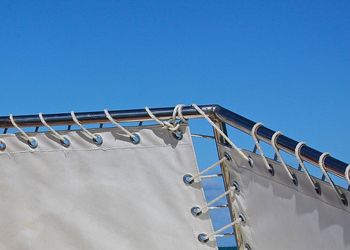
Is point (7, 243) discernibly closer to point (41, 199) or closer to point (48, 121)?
point (41, 199)

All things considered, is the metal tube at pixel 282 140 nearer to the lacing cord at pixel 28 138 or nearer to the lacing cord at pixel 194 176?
the lacing cord at pixel 194 176

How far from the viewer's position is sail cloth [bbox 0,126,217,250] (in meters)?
2.41

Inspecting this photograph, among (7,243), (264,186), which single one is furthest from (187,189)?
(7,243)

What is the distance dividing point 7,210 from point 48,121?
36cm

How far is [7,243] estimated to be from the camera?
2.50 meters

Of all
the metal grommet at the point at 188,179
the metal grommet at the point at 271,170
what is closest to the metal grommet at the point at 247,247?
the metal grommet at the point at 188,179

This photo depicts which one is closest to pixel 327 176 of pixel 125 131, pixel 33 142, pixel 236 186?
pixel 236 186

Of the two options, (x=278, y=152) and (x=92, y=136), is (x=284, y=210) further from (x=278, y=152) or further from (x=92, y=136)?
(x=92, y=136)

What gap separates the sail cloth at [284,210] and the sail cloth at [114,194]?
7.3 inches

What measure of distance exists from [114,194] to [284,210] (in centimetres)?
65

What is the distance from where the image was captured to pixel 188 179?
7.88ft

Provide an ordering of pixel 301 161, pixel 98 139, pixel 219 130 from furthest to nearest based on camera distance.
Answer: pixel 98 139, pixel 219 130, pixel 301 161

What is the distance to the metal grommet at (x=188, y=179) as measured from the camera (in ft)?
7.88

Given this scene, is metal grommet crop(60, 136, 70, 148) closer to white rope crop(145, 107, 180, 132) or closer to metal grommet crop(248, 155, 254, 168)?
white rope crop(145, 107, 180, 132)
